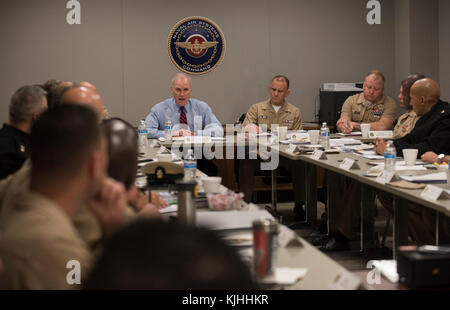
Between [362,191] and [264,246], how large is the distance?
2.72m

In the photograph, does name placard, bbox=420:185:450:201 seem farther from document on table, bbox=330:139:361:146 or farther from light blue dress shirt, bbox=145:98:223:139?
light blue dress shirt, bbox=145:98:223:139

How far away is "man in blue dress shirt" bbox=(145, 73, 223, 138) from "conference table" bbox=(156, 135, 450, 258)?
1.53 ft

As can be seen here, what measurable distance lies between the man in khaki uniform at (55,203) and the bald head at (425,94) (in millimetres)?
3423

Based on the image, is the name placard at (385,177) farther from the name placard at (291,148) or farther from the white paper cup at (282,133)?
the white paper cup at (282,133)

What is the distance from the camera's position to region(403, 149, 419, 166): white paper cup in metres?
3.77

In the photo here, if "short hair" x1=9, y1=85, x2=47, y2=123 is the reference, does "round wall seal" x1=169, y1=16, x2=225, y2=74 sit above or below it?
above

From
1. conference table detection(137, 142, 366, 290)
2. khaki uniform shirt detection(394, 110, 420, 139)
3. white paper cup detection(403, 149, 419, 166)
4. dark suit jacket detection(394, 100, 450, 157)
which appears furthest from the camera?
khaki uniform shirt detection(394, 110, 420, 139)

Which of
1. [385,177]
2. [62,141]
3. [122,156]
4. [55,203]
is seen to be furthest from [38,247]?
[385,177]

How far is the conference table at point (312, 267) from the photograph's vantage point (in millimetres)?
1690

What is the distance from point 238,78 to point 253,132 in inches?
75.2

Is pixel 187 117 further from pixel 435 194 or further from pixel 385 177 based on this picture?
pixel 435 194

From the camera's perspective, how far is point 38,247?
1.33m

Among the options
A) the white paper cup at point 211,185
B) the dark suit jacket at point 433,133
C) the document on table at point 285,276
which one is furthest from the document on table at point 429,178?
the document on table at point 285,276

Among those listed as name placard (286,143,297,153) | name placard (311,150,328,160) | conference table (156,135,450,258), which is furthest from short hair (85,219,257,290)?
name placard (286,143,297,153)
